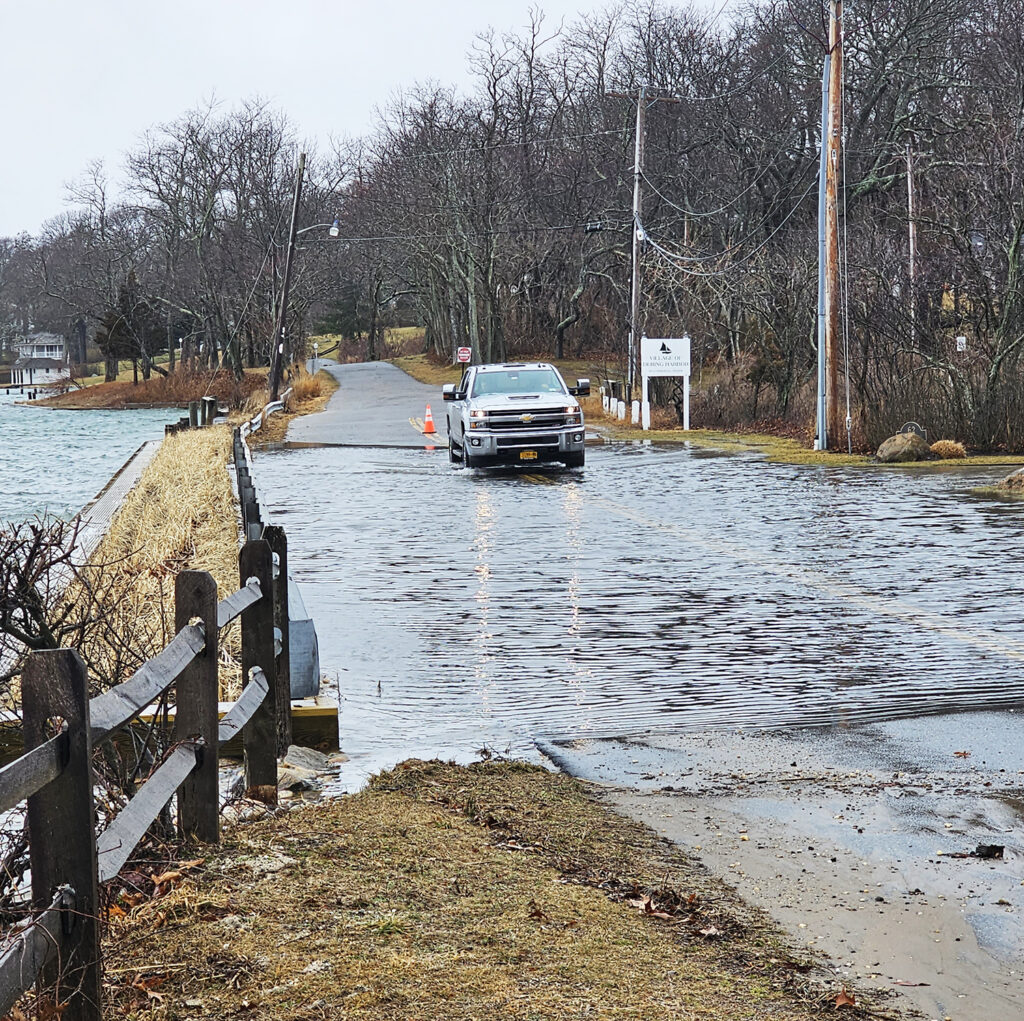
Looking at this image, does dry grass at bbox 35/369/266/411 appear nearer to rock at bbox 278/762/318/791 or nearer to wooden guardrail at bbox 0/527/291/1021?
rock at bbox 278/762/318/791

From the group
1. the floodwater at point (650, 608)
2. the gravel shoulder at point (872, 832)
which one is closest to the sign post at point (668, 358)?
the floodwater at point (650, 608)

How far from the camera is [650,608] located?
38.8 ft

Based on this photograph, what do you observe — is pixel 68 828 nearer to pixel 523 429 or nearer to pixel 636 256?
pixel 523 429

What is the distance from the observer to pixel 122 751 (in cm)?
755

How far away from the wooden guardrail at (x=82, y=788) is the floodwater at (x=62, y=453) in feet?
11.5

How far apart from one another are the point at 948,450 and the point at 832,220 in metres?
5.96

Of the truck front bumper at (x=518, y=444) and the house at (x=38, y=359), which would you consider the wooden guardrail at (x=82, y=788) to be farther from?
the house at (x=38, y=359)

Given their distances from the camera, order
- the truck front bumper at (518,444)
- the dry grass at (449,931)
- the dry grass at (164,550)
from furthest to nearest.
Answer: the truck front bumper at (518,444) → the dry grass at (164,550) → the dry grass at (449,931)

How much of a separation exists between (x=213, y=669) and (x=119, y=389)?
83439 mm

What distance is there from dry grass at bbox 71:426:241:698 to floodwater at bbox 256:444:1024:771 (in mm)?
781

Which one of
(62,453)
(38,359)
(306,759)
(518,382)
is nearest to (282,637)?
(306,759)

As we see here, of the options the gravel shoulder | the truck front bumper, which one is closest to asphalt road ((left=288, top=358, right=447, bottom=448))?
the truck front bumper

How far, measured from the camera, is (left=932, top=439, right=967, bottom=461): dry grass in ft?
88.9

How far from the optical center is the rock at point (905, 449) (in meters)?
27.1
